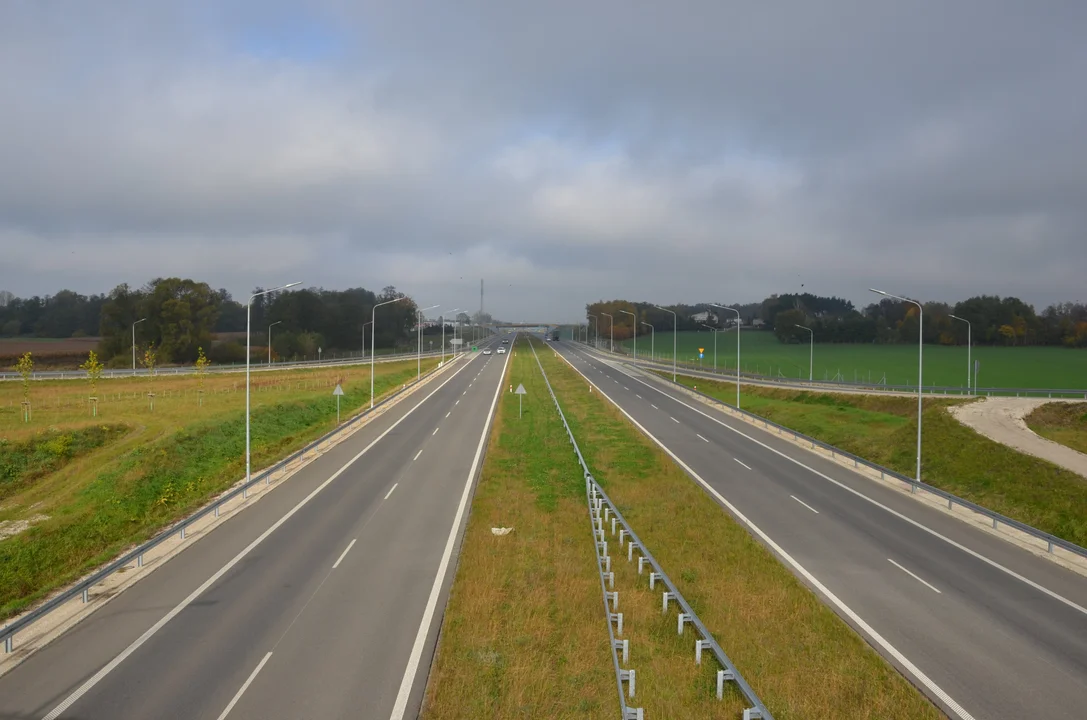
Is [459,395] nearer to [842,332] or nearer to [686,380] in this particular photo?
[686,380]

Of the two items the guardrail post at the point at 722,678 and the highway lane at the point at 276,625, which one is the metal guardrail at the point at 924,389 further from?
the guardrail post at the point at 722,678

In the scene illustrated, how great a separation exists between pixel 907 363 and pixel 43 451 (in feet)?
334

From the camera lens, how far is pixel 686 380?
80562 mm

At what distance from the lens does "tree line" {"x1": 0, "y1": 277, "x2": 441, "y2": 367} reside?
101875 millimetres

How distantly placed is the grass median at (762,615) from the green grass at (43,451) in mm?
29586

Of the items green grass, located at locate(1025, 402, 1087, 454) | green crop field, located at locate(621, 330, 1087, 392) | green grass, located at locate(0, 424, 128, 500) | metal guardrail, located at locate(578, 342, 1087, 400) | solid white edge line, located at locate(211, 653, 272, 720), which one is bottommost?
green grass, located at locate(0, 424, 128, 500)

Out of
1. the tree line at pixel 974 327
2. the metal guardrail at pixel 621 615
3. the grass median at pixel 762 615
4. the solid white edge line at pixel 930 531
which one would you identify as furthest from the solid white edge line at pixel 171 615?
the tree line at pixel 974 327

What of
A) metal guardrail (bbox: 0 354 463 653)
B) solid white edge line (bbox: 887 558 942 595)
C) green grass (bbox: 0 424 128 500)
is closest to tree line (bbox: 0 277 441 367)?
green grass (bbox: 0 424 128 500)

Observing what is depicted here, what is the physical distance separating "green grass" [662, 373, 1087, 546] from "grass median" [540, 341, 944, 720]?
1204cm

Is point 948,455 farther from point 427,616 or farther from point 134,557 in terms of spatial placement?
point 134,557

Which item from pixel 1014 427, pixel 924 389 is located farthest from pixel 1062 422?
pixel 924 389

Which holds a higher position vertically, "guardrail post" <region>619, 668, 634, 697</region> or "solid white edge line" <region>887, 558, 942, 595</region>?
"guardrail post" <region>619, 668, 634, 697</region>

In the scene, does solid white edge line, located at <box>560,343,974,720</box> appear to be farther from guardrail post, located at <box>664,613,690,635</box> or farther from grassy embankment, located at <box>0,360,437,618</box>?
grassy embankment, located at <box>0,360,437,618</box>

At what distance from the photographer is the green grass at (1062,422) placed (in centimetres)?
3603
